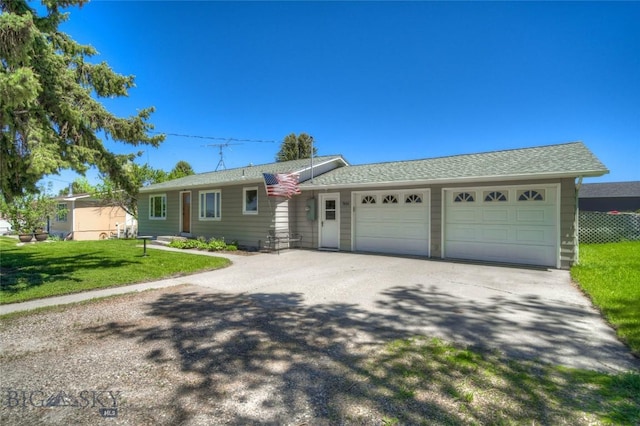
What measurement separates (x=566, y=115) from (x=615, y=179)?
27799 millimetres

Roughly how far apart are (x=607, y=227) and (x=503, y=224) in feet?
28.5

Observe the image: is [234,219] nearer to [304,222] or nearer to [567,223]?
[304,222]

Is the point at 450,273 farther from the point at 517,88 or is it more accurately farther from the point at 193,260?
the point at 517,88

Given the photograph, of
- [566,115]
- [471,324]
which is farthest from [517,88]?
[471,324]

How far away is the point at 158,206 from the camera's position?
54.3 feet

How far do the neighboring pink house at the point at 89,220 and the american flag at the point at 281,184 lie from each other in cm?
1455

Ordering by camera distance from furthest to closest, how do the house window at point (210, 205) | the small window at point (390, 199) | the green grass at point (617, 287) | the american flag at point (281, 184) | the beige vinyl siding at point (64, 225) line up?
the beige vinyl siding at point (64, 225) < the house window at point (210, 205) < the american flag at point (281, 184) < the small window at point (390, 199) < the green grass at point (617, 287)

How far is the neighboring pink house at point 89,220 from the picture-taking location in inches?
790

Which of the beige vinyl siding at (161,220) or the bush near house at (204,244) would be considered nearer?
the bush near house at (204,244)

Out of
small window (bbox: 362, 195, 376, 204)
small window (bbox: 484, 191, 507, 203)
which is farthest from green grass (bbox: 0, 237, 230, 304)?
small window (bbox: 484, 191, 507, 203)

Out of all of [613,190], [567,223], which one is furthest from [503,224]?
[613,190]

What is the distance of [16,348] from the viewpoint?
3.38 metres

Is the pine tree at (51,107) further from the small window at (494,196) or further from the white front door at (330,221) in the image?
the small window at (494,196)

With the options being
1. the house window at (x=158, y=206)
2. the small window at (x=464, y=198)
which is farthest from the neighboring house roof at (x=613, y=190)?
the house window at (x=158, y=206)
